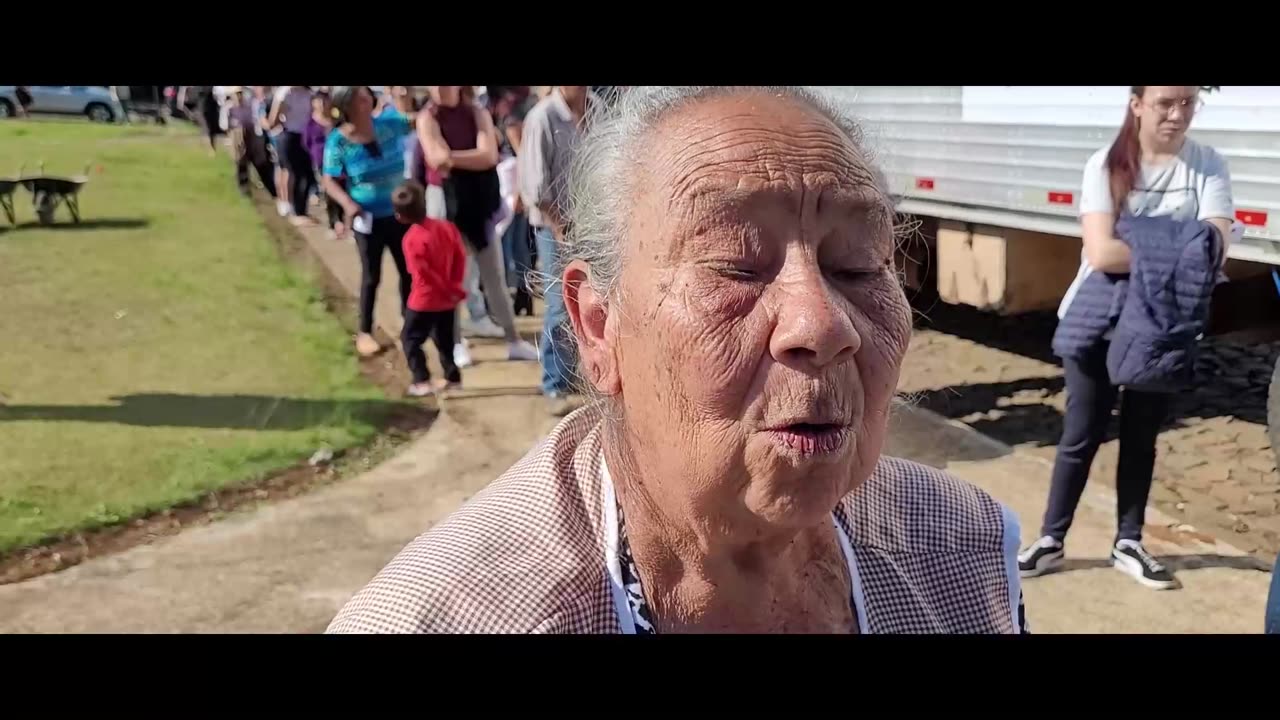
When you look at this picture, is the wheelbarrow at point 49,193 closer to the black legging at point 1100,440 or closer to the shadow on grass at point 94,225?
the shadow on grass at point 94,225

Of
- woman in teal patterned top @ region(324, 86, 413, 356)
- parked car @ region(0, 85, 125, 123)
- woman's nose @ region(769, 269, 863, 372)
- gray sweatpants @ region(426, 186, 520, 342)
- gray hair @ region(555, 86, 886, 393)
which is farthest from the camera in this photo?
parked car @ region(0, 85, 125, 123)

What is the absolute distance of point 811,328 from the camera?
1075 millimetres

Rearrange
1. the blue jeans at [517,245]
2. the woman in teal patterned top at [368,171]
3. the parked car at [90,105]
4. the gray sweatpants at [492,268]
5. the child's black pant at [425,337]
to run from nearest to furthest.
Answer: the child's black pant at [425,337]
the woman in teal patterned top at [368,171]
the gray sweatpants at [492,268]
the blue jeans at [517,245]
the parked car at [90,105]

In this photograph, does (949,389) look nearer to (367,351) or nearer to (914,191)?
(914,191)

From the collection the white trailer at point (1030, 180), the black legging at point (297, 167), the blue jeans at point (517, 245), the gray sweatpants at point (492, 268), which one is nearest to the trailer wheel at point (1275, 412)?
the white trailer at point (1030, 180)

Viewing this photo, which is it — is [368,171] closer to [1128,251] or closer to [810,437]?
[1128,251]

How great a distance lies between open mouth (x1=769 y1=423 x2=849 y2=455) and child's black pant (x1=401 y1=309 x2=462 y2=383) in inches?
190

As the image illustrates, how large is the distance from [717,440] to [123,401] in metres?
5.72

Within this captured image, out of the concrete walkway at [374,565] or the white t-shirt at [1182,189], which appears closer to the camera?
the white t-shirt at [1182,189]

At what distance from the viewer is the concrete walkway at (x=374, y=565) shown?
141 inches

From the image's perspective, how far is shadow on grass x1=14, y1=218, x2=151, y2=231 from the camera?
10008 millimetres

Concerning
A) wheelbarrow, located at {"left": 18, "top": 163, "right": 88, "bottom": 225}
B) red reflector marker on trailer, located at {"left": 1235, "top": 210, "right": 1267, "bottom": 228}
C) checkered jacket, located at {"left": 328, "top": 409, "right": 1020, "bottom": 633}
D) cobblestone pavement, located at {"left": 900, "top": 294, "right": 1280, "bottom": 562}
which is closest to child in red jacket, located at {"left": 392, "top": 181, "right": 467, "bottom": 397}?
cobblestone pavement, located at {"left": 900, "top": 294, "right": 1280, "bottom": 562}

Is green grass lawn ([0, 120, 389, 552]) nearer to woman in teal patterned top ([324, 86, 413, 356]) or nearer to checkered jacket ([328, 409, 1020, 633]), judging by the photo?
woman in teal patterned top ([324, 86, 413, 356])

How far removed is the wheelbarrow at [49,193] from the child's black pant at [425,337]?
6123mm
